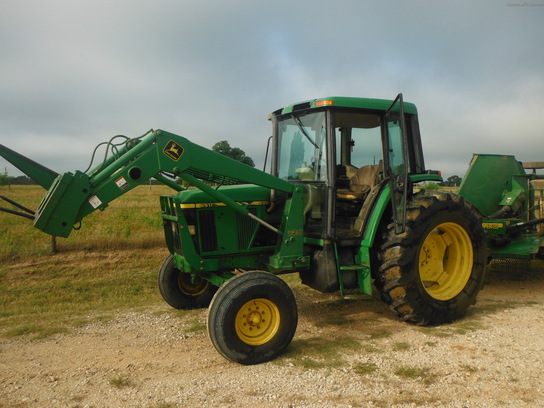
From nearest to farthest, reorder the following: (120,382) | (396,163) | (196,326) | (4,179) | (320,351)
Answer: (120,382), (320,351), (196,326), (396,163), (4,179)

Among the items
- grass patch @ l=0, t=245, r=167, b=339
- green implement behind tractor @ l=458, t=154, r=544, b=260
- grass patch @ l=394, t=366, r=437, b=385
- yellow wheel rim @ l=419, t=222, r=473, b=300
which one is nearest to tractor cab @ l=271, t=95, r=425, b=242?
yellow wheel rim @ l=419, t=222, r=473, b=300

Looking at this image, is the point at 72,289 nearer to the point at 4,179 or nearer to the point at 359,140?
the point at 359,140

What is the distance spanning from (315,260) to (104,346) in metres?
2.46

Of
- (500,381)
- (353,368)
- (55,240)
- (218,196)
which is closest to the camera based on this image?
(500,381)

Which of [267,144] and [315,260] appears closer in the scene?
[315,260]

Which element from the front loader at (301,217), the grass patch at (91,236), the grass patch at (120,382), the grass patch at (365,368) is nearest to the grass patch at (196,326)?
the front loader at (301,217)

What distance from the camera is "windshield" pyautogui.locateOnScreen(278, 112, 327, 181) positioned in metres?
4.90

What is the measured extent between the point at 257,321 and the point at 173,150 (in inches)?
72.6

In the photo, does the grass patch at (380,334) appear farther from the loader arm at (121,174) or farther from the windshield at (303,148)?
the loader arm at (121,174)

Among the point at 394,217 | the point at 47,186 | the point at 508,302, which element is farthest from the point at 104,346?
the point at 508,302

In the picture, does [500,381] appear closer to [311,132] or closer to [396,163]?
[396,163]

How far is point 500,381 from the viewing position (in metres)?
3.65

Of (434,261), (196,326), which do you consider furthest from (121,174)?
(434,261)

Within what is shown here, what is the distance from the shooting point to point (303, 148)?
→ 16.9 feet
